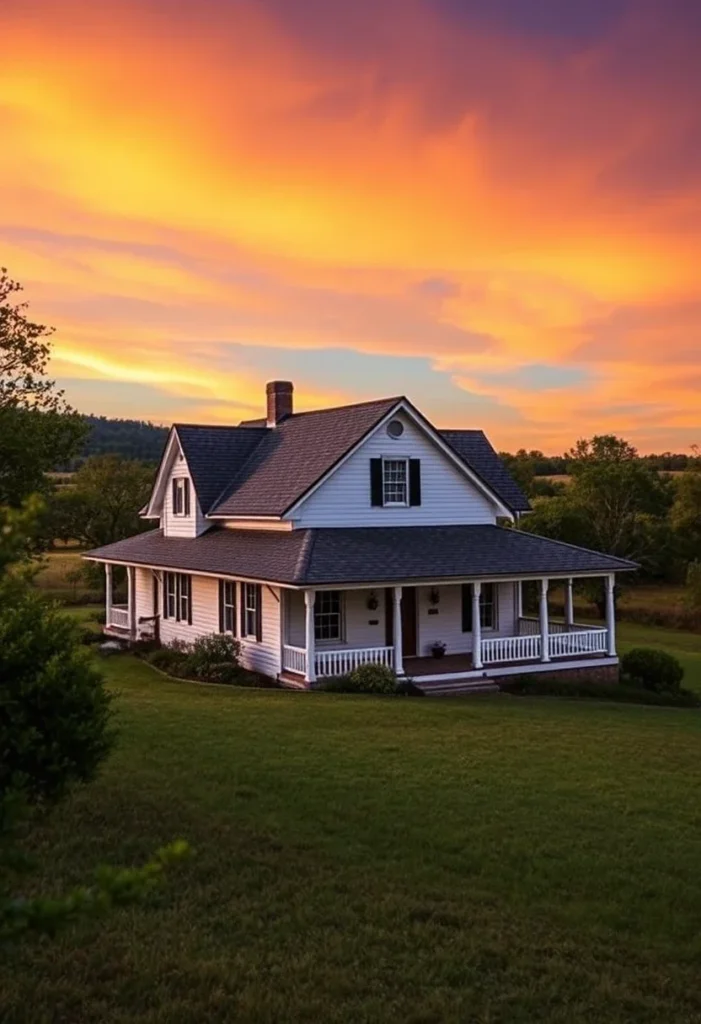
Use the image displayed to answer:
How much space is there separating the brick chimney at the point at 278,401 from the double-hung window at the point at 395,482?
23.3 feet

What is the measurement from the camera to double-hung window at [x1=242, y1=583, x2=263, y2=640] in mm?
25359

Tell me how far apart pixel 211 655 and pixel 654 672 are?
42.3ft

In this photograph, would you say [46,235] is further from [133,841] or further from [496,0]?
[133,841]

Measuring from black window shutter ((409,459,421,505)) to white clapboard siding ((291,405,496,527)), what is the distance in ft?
0.50

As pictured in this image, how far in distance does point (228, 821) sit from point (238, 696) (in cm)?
1110

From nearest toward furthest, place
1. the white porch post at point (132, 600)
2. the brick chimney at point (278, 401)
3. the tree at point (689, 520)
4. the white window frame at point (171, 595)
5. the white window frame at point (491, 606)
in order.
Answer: the white window frame at point (491, 606) → the white window frame at point (171, 595) → the brick chimney at point (278, 401) → the white porch post at point (132, 600) → the tree at point (689, 520)

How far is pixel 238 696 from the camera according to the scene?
2130 centimetres

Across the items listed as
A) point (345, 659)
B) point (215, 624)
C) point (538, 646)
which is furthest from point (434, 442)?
point (215, 624)

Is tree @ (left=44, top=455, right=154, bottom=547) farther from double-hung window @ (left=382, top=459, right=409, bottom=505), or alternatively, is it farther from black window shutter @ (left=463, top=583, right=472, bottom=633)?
black window shutter @ (left=463, top=583, right=472, bottom=633)

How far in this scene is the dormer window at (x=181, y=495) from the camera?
30719 millimetres

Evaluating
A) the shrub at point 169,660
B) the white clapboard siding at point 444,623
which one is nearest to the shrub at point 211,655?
the shrub at point 169,660

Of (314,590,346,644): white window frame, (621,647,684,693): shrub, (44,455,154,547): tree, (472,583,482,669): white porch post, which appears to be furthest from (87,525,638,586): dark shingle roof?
(44,455,154,547): tree

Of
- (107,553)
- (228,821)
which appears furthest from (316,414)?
(228,821)

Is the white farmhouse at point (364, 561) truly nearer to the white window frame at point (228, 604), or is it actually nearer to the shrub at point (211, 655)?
the white window frame at point (228, 604)
